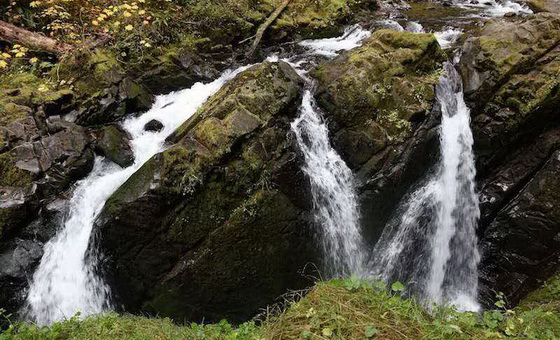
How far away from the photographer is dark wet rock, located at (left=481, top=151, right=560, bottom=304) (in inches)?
262

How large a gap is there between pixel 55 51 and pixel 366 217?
726 centimetres

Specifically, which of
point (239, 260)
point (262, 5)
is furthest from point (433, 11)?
point (239, 260)

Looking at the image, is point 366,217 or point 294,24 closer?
point 366,217

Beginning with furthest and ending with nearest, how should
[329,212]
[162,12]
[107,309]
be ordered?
[162,12] → [329,212] → [107,309]

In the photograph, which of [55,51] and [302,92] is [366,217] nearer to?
[302,92]

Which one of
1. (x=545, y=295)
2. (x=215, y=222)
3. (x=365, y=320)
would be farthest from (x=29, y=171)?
(x=545, y=295)

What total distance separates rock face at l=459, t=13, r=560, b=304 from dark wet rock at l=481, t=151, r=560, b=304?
0.05 feet

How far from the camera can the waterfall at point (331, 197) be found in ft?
21.5

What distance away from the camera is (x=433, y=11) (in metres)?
12.5

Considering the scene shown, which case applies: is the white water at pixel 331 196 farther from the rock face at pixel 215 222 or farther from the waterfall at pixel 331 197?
the rock face at pixel 215 222

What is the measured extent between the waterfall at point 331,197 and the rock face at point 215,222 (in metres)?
0.28

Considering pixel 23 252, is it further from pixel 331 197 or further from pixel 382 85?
pixel 382 85

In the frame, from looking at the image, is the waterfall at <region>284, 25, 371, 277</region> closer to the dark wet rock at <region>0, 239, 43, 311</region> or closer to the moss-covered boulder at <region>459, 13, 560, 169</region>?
the moss-covered boulder at <region>459, 13, 560, 169</region>

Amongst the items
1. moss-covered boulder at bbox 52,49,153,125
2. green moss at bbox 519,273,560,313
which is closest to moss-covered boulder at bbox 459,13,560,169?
green moss at bbox 519,273,560,313
